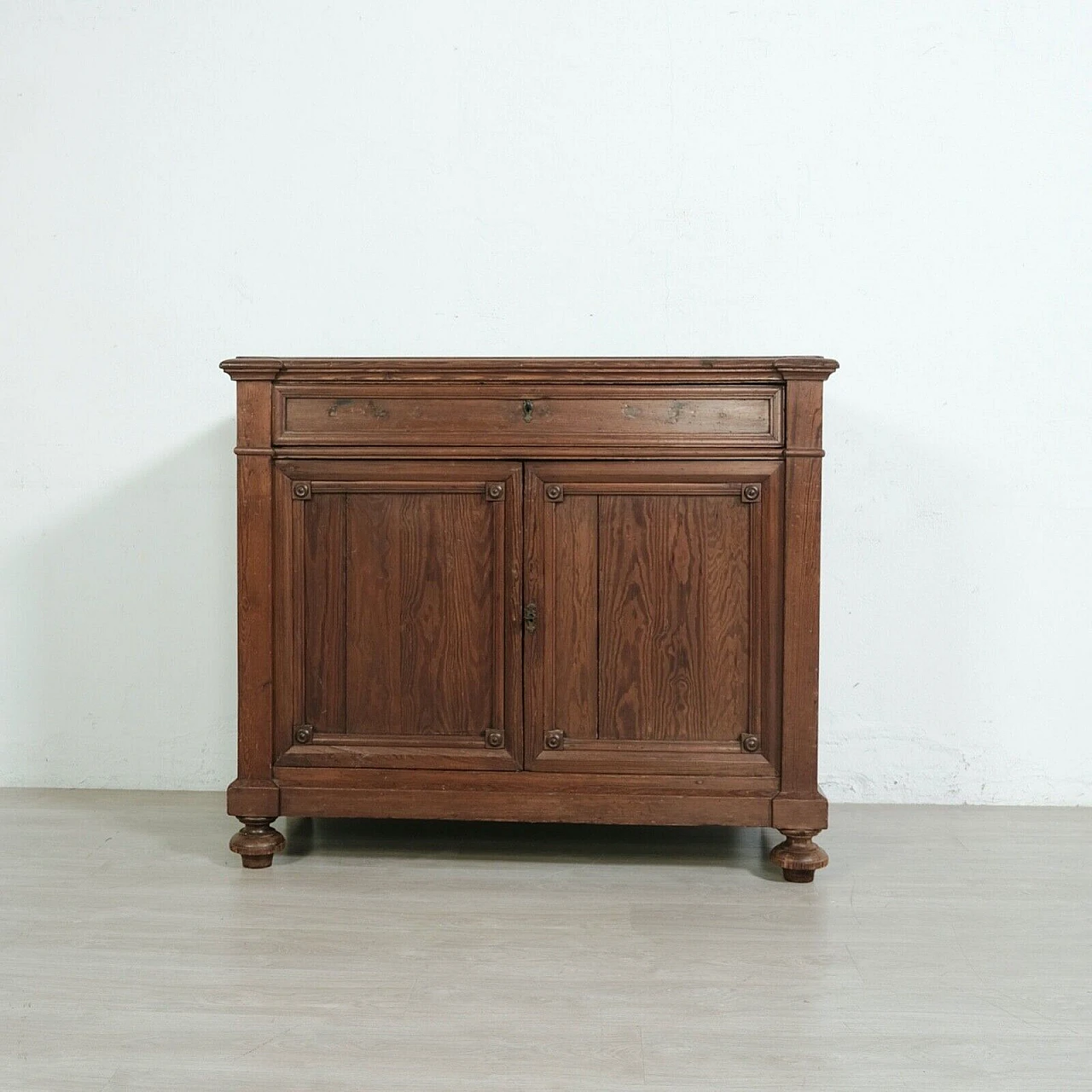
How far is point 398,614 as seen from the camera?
7.67 ft

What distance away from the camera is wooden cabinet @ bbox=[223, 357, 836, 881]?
2.28m

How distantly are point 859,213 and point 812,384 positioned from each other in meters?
0.86

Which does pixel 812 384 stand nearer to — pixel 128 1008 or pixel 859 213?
pixel 859 213

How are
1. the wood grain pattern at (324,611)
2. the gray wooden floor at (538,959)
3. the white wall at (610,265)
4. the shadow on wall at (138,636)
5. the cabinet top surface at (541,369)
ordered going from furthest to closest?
the shadow on wall at (138,636) → the white wall at (610,265) → the wood grain pattern at (324,611) → the cabinet top surface at (541,369) → the gray wooden floor at (538,959)

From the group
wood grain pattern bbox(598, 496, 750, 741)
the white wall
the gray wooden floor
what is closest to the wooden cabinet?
wood grain pattern bbox(598, 496, 750, 741)

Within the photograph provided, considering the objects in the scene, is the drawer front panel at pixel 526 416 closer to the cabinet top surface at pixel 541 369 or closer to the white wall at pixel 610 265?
the cabinet top surface at pixel 541 369

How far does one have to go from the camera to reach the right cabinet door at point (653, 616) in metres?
2.29

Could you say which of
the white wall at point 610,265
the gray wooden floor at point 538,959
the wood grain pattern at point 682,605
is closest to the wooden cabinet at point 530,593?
the wood grain pattern at point 682,605

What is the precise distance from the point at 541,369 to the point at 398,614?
2.00 ft

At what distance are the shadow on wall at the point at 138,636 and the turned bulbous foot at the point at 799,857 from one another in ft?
5.14

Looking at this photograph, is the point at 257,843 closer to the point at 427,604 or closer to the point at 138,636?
the point at 427,604

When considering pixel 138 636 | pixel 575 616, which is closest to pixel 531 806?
pixel 575 616

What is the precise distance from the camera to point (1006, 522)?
2885 mm

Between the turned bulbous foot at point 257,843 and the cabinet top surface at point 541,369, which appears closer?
the cabinet top surface at point 541,369
